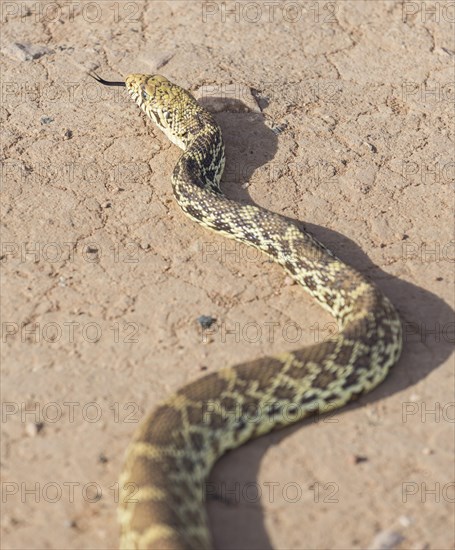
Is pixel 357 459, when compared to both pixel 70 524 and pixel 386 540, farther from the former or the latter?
pixel 70 524

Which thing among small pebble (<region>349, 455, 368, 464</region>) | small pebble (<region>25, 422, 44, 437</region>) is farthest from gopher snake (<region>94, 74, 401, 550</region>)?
small pebble (<region>25, 422, 44, 437</region>)

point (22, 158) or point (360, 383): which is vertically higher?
point (360, 383)

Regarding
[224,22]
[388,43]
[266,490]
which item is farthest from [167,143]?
[266,490]

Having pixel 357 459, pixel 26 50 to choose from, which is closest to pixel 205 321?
pixel 357 459

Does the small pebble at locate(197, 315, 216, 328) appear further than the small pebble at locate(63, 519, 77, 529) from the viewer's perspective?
Yes

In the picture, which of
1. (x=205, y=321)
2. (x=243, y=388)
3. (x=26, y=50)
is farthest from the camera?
(x=26, y=50)

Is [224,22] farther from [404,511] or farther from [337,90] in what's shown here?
[404,511]

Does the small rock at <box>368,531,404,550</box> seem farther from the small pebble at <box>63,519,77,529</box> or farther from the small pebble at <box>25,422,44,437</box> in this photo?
the small pebble at <box>25,422,44,437</box>
